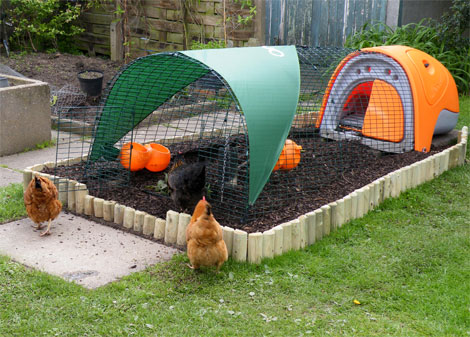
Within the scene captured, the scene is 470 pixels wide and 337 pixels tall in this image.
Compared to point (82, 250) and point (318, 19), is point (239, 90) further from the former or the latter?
point (318, 19)

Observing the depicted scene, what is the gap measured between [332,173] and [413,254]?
168 centimetres

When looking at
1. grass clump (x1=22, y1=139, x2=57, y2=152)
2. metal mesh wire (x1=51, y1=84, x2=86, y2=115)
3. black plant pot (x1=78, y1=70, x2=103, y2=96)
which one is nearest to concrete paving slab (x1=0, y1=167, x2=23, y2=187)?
grass clump (x1=22, y1=139, x2=57, y2=152)

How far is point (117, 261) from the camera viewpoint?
468 centimetres

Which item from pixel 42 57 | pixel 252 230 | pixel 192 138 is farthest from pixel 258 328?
pixel 42 57

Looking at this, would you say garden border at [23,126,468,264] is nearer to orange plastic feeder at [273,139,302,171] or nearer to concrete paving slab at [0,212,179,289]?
concrete paving slab at [0,212,179,289]

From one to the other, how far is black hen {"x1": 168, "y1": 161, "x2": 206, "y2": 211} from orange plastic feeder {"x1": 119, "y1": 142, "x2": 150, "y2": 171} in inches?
36.8

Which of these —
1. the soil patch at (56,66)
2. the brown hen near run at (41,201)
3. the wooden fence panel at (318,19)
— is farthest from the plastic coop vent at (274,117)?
the wooden fence panel at (318,19)

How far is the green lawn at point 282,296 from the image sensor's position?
3760 mm

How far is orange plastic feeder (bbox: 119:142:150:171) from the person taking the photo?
20.0ft

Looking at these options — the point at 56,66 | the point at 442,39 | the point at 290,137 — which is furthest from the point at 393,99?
the point at 56,66

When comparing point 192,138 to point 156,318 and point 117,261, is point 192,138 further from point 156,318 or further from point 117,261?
point 156,318

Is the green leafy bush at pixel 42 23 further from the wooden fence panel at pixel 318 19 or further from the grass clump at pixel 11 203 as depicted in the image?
the grass clump at pixel 11 203

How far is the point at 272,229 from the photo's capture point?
4703 millimetres

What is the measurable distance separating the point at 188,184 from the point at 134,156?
117cm
